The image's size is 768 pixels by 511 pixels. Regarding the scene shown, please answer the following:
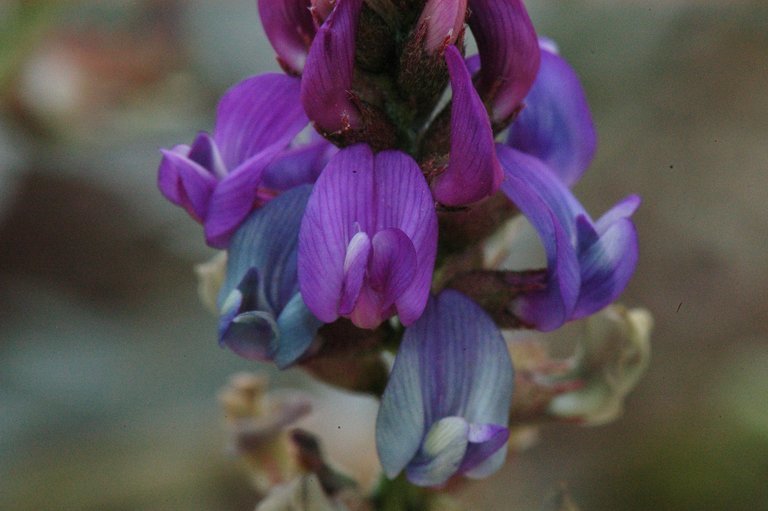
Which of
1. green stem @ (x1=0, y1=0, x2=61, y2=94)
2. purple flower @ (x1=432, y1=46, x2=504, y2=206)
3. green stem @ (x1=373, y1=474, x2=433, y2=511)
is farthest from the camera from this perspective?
green stem @ (x1=0, y1=0, x2=61, y2=94)

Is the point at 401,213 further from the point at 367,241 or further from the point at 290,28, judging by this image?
the point at 290,28

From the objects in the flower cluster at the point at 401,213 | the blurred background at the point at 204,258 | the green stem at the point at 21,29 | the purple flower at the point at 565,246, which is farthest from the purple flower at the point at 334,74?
the blurred background at the point at 204,258

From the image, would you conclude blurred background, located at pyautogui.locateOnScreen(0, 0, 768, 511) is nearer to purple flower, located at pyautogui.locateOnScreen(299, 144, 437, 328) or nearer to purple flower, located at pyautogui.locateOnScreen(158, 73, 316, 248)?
purple flower, located at pyautogui.locateOnScreen(158, 73, 316, 248)

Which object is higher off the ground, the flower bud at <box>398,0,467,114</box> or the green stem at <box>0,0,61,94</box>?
the flower bud at <box>398,0,467,114</box>

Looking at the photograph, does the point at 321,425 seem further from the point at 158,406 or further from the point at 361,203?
the point at 361,203

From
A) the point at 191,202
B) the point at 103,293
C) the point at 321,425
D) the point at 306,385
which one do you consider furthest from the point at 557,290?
the point at 103,293

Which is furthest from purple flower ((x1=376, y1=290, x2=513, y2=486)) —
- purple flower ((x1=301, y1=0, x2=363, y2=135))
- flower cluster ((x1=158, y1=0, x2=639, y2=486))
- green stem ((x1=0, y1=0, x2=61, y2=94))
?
green stem ((x1=0, y1=0, x2=61, y2=94))
